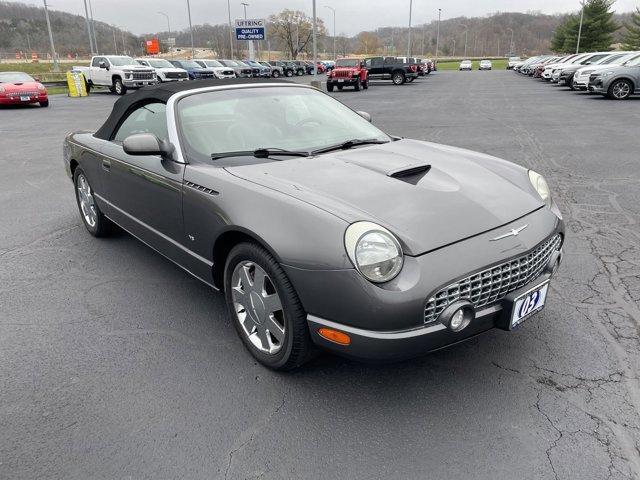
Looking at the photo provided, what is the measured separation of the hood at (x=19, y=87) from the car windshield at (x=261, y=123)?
63.0 feet

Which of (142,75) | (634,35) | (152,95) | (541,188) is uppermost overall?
(634,35)

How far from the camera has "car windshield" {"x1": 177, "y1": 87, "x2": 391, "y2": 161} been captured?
325 cm

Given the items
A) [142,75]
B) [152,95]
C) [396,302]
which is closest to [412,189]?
[396,302]

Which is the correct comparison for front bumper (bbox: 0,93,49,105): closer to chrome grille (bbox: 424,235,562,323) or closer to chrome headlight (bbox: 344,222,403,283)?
chrome headlight (bbox: 344,222,403,283)

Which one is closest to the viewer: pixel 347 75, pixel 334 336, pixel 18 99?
pixel 334 336

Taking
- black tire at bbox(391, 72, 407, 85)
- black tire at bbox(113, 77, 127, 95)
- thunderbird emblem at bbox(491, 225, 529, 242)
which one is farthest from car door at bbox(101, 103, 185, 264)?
black tire at bbox(391, 72, 407, 85)

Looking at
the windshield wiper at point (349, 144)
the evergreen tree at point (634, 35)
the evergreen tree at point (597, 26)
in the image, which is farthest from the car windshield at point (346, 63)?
the evergreen tree at point (634, 35)

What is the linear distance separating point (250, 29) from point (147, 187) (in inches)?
1925

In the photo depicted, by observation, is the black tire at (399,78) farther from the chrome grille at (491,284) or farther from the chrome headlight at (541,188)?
the chrome grille at (491,284)

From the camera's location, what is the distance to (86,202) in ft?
16.2

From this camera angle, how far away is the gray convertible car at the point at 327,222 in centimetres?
219

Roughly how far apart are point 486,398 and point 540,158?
6.55 m

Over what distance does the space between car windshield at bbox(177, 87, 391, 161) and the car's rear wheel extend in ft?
59.1

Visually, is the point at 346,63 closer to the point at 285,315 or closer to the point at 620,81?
the point at 620,81
